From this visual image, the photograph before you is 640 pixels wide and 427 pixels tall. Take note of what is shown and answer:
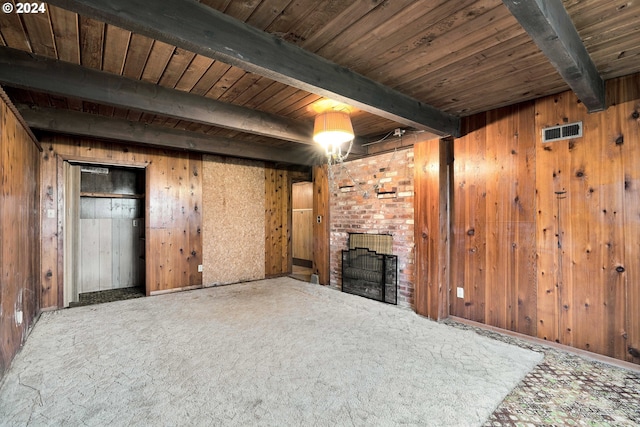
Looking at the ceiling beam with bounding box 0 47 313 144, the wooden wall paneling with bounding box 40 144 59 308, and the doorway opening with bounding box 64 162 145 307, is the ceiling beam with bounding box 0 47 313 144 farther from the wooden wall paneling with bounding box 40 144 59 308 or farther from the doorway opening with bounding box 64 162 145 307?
the doorway opening with bounding box 64 162 145 307

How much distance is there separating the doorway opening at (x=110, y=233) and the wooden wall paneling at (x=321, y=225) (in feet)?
9.54

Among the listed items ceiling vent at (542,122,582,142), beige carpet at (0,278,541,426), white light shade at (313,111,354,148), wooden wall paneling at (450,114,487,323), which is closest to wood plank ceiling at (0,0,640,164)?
white light shade at (313,111,354,148)

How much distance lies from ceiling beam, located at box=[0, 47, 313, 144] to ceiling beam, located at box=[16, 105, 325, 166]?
1.34m

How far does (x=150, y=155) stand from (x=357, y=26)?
408 centimetres

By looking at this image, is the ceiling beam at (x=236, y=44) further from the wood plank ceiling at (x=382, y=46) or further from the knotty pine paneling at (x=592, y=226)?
the knotty pine paneling at (x=592, y=226)

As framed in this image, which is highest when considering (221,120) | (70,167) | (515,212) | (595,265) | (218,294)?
(221,120)

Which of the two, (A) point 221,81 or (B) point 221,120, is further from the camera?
(B) point 221,120

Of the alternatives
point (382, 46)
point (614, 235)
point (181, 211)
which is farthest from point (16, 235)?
point (614, 235)

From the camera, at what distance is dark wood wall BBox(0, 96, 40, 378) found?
228cm

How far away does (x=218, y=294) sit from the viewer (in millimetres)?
4637

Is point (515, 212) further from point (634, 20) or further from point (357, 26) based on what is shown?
point (357, 26)

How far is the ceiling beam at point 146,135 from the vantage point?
11.0 feet

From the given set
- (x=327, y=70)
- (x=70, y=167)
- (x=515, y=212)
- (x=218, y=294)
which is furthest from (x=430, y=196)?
(x=70, y=167)

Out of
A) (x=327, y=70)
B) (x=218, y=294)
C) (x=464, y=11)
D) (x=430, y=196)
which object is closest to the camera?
(x=464, y=11)
